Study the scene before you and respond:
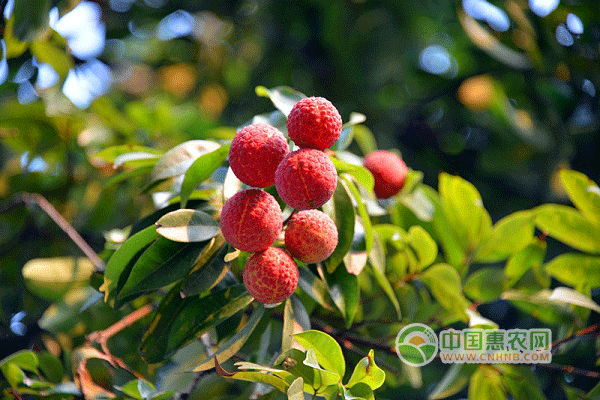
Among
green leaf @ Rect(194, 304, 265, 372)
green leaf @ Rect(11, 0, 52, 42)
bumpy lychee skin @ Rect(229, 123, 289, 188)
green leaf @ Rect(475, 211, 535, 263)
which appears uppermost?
green leaf @ Rect(11, 0, 52, 42)

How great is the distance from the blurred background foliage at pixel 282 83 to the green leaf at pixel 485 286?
718 mm

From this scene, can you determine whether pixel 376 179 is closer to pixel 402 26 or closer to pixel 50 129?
pixel 50 129

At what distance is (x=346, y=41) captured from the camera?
229 centimetres

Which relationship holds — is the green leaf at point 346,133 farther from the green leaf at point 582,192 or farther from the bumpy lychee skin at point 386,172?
the green leaf at point 582,192

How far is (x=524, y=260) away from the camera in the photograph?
130 cm

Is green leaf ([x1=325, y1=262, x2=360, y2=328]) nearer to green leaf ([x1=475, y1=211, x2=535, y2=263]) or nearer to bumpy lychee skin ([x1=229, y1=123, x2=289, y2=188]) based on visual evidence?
bumpy lychee skin ([x1=229, y1=123, x2=289, y2=188])

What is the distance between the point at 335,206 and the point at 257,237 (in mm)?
201

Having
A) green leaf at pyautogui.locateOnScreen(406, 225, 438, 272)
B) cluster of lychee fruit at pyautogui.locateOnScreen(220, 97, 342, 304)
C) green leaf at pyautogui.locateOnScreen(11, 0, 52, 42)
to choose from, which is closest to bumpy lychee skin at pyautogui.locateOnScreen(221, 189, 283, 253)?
cluster of lychee fruit at pyautogui.locateOnScreen(220, 97, 342, 304)

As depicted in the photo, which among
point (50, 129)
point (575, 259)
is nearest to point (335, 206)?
point (575, 259)

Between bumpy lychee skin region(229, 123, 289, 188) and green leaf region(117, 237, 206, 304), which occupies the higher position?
bumpy lychee skin region(229, 123, 289, 188)

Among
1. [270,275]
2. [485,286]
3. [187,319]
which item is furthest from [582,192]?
[187,319]

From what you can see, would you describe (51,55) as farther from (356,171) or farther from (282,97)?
(356,171)

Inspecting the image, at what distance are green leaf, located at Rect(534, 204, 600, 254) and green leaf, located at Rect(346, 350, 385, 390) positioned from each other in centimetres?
68

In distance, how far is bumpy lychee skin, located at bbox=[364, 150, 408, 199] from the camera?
1.22 metres
